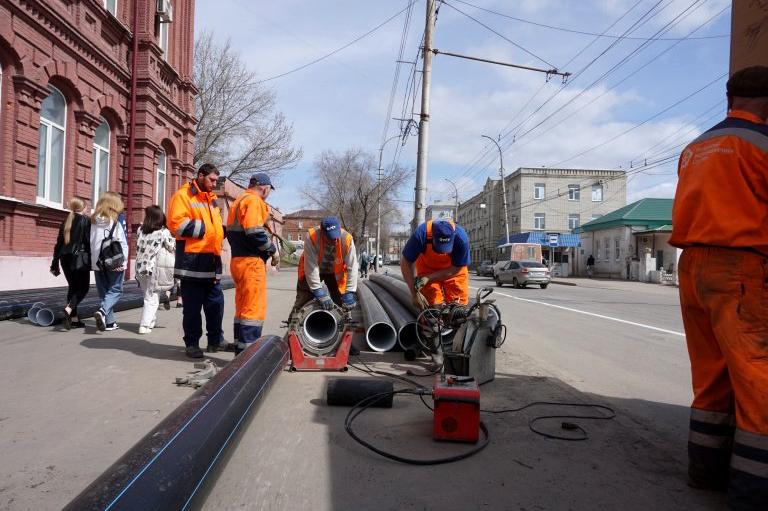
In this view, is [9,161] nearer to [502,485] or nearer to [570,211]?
[502,485]

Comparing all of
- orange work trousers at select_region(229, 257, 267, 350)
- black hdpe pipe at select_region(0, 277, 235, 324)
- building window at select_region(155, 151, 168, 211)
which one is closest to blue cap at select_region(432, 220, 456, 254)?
orange work trousers at select_region(229, 257, 267, 350)

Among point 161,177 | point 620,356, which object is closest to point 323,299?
point 620,356

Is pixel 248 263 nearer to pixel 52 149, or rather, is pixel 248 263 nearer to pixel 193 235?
pixel 193 235

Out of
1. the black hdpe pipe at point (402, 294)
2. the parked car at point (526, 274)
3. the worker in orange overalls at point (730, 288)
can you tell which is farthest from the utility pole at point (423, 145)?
the parked car at point (526, 274)

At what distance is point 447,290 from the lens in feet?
20.0

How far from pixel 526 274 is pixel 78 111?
757 inches

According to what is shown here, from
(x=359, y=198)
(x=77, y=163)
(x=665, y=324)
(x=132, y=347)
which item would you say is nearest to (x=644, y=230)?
(x=359, y=198)

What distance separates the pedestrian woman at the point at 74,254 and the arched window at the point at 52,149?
16.8 ft

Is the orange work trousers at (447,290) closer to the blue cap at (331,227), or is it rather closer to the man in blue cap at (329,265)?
the man in blue cap at (329,265)

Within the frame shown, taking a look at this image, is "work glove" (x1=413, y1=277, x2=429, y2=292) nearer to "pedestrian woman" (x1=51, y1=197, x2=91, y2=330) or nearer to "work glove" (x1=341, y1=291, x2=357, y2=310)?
"work glove" (x1=341, y1=291, x2=357, y2=310)

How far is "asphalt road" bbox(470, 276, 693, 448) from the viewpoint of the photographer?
4535 millimetres

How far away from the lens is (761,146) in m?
2.53

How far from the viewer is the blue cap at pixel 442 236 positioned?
5.65 metres

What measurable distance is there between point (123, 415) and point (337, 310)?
231 centimetres
